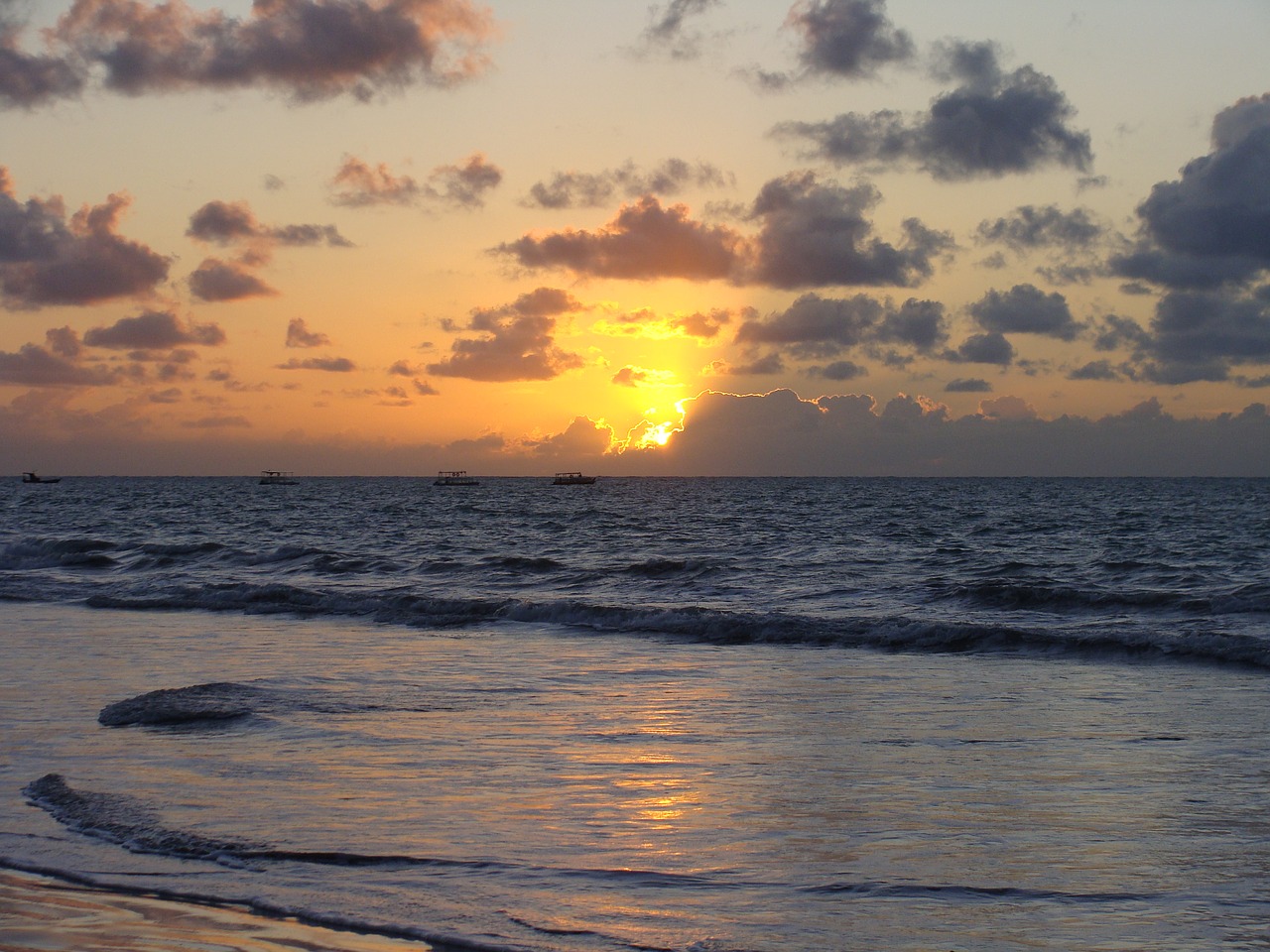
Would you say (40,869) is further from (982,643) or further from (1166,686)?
(982,643)

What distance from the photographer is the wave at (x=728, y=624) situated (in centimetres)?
2053

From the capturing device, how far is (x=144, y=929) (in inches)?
266

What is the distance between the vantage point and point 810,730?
12.9 metres

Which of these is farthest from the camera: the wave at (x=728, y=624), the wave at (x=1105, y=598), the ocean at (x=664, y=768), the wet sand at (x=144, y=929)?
the wave at (x=1105, y=598)

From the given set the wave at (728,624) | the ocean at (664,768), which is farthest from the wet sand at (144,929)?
the wave at (728,624)

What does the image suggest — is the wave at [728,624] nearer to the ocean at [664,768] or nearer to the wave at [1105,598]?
the ocean at [664,768]

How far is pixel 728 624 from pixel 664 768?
13.2 metres

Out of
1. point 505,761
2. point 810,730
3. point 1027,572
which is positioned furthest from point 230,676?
point 1027,572

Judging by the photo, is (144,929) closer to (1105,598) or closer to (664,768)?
(664,768)

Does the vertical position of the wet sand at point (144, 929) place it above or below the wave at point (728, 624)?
above

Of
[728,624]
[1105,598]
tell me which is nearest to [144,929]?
[728,624]

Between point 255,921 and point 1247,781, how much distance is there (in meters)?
8.74

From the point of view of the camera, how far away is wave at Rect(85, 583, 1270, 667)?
20.5 metres

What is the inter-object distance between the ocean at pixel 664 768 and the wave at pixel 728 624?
4.9 inches
